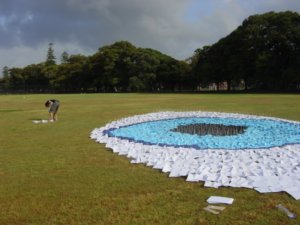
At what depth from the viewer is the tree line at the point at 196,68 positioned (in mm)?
64562

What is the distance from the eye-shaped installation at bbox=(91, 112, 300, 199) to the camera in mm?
8598

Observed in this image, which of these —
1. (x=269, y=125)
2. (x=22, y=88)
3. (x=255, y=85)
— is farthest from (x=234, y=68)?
(x=22, y=88)

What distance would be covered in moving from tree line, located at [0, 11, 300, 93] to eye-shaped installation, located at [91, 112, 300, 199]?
45232mm

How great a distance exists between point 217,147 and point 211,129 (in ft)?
16.9

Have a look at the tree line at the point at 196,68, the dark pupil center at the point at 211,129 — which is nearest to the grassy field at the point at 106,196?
the dark pupil center at the point at 211,129

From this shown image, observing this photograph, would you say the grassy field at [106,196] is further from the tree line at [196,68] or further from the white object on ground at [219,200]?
the tree line at [196,68]

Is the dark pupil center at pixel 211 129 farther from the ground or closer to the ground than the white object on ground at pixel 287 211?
closer to the ground

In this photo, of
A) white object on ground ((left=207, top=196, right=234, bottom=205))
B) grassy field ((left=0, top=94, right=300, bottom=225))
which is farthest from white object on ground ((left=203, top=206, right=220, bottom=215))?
white object on ground ((left=207, top=196, right=234, bottom=205))

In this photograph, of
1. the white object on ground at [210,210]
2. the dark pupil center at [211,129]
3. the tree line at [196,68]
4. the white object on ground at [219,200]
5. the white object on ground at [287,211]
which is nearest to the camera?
the white object on ground at [287,211]

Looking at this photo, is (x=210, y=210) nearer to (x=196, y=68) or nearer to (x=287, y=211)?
(x=287, y=211)

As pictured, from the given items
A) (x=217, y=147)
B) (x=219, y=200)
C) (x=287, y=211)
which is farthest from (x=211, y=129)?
(x=287, y=211)

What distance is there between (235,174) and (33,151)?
21.1 feet

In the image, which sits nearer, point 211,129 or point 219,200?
point 219,200

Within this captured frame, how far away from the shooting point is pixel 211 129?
18000 mm
